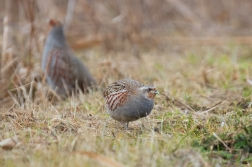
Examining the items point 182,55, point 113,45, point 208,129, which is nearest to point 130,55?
point 113,45

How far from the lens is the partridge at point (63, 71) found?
728 centimetres

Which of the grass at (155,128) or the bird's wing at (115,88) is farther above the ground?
the bird's wing at (115,88)

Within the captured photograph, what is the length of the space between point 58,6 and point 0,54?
345cm

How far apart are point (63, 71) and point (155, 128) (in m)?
2.96

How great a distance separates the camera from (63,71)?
7375 mm

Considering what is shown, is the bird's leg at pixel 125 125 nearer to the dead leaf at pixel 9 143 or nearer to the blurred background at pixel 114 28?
the dead leaf at pixel 9 143

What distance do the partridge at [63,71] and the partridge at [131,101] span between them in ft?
8.30

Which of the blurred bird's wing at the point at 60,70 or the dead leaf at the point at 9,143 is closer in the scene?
the dead leaf at the point at 9,143

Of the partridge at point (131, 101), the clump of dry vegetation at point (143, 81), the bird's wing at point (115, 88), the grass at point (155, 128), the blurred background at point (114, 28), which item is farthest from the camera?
the blurred background at point (114, 28)

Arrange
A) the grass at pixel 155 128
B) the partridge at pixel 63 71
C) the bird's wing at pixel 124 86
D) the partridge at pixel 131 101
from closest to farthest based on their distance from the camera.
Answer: the grass at pixel 155 128, the partridge at pixel 131 101, the bird's wing at pixel 124 86, the partridge at pixel 63 71

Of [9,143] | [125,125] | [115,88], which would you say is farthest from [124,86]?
[9,143]

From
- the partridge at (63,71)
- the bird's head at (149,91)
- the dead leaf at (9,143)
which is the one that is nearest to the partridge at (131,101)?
the bird's head at (149,91)

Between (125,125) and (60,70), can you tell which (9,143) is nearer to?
(125,125)

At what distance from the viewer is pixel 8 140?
3898 mm
